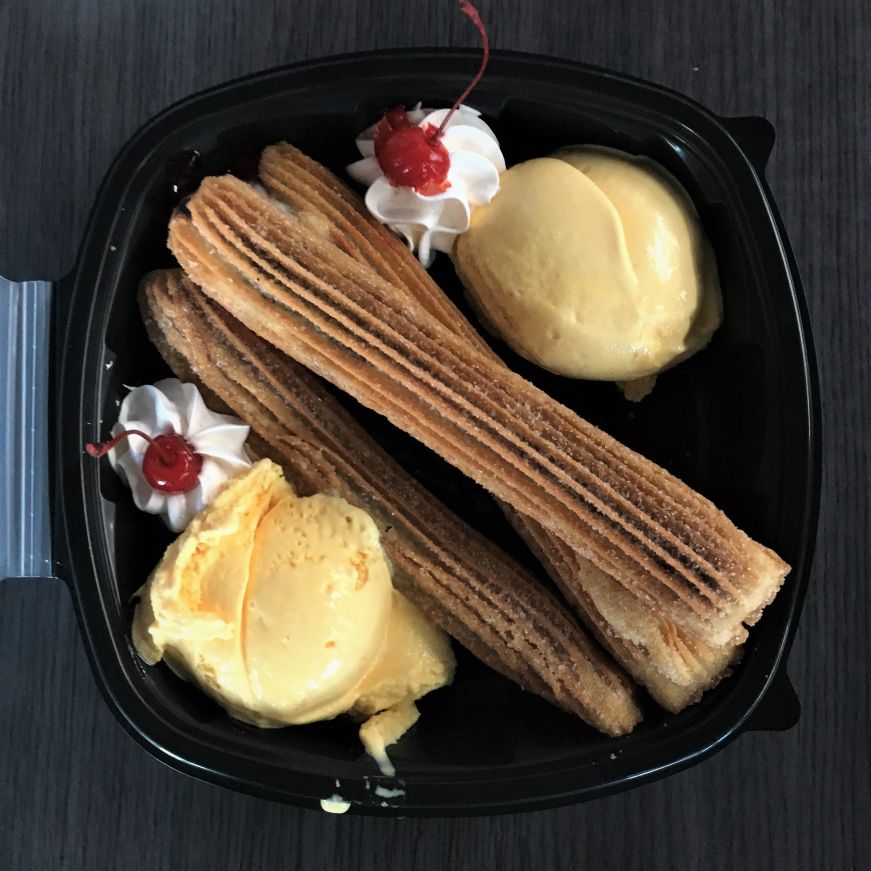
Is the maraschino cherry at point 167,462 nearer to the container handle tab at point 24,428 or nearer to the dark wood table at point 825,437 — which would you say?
the container handle tab at point 24,428

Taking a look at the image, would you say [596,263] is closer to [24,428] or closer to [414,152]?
[414,152]

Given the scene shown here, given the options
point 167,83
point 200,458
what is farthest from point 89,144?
point 200,458

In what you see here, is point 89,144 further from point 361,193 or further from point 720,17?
point 720,17

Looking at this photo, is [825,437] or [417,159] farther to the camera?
[825,437]

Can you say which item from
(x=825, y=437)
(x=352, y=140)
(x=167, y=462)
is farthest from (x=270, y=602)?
(x=825, y=437)

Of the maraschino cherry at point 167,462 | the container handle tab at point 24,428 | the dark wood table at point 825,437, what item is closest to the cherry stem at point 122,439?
the maraschino cherry at point 167,462

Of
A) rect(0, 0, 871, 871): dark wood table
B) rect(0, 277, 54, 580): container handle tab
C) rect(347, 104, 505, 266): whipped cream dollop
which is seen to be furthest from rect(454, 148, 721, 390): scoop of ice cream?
rect(0, 277, 54, 580): container handle tab
